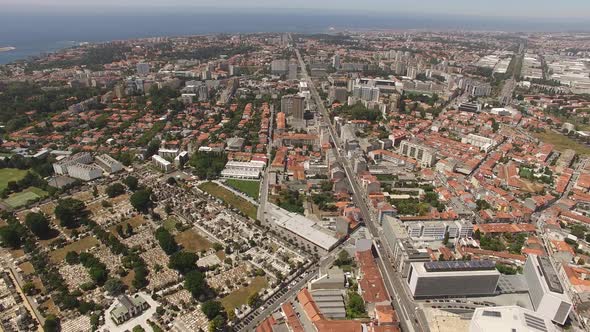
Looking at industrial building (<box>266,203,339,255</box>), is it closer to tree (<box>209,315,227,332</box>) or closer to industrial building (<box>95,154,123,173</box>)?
tree (<box>209,315,227,332</box>)

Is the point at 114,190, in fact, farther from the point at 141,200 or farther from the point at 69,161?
the point at 69,161

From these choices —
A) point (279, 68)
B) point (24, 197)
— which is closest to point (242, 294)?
point (24, 197)

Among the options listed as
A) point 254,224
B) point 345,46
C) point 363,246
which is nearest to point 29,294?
point 254,224

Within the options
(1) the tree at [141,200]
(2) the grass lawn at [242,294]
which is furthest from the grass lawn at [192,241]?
(2) the grass lawn at [242,294]

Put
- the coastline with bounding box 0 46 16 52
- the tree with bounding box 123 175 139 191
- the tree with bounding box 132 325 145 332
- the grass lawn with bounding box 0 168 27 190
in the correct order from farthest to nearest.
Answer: the coastline with bounding box 0 46 16 52 → the grass lawn with bounding box 0 168 27 190 → the tree with bounding box 123 175 139 191 → the tree with bounding box 132 325 145 332

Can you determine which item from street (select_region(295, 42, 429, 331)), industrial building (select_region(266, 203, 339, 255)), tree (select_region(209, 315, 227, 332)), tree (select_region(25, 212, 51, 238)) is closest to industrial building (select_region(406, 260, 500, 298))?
street (select_region(295, 42, 429, 331))

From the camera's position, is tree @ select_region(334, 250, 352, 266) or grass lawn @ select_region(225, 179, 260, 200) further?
grass lawn @ select_region(225, 179, 260, 200)
